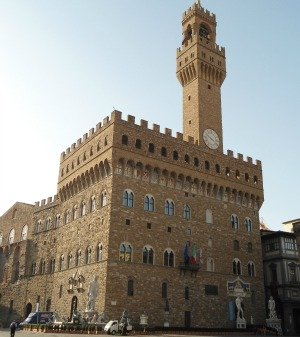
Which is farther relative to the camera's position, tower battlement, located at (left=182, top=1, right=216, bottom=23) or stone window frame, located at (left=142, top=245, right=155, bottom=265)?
tower battlement, located at (left=182, top=1, right=216, bottom=23)

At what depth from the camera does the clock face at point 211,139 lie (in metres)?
47.1

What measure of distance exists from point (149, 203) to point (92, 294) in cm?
998

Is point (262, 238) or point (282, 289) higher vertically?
point (262, 238)

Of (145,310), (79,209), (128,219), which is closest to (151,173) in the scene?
(128,219)

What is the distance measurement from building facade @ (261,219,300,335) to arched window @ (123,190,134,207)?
19713 mm

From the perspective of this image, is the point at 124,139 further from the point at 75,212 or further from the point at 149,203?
the point at 75,212

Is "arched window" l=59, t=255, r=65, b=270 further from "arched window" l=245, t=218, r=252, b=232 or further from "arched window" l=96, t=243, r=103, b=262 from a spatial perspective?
"arched window" l=245, t=218, r=252, b=232

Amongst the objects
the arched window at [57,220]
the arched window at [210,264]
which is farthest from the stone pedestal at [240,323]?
the arched window at [57,220]

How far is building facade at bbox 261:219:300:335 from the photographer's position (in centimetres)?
4672

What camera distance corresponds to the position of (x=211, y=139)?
47.7 meters

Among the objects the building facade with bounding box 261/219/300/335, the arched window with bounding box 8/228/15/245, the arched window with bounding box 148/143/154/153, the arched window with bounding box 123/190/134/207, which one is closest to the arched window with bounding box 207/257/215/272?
the building facade with bounding box 261/219/300/335

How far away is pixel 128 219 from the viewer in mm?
38562

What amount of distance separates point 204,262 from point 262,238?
12324 mm

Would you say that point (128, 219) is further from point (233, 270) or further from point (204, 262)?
point (233, 270)
